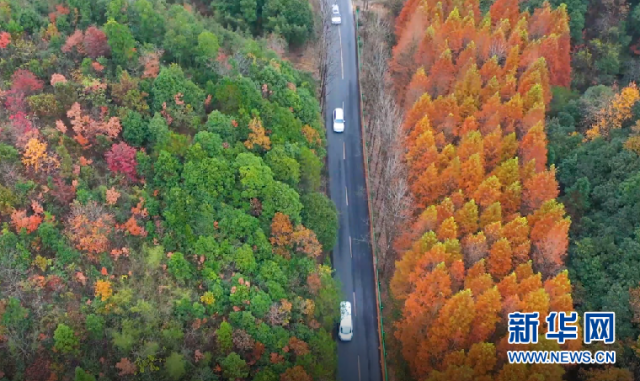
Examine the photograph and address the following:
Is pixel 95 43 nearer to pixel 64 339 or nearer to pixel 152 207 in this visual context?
pixel 152 207

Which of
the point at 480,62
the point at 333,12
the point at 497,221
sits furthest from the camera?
the point at 333,12

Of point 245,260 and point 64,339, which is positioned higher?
point 245,260

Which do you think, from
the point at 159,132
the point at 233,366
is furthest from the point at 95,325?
the point at 159,132

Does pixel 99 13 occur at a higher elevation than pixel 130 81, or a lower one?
higher

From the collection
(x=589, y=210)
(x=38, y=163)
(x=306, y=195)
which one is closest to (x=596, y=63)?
→ (x=589, y=210)

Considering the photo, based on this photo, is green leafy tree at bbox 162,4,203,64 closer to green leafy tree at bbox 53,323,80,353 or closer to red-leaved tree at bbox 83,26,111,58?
red-leaved tree at bbox 83,26,111,58

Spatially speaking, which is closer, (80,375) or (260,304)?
(80,375)

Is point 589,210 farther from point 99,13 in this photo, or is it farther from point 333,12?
point 99,13

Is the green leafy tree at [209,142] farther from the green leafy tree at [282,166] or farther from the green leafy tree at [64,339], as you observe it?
the green leafy tree at [64,339]
